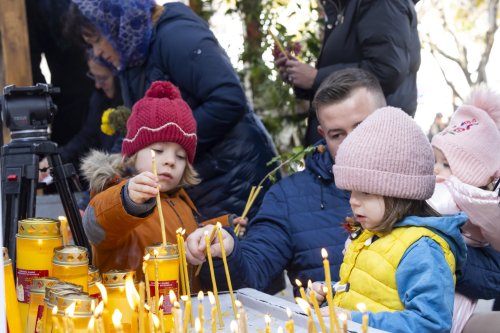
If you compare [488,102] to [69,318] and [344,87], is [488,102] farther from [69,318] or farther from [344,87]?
[69,318]

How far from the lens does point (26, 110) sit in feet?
7.41

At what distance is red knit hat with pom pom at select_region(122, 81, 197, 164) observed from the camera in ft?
8.89

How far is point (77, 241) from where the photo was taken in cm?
230

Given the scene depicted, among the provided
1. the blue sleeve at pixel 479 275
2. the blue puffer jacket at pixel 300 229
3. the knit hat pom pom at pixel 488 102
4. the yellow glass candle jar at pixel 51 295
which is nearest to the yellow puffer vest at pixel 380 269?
the blue sleeve at pixel 479 275

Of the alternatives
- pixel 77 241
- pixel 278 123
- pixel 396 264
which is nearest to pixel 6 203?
pixel 77 241

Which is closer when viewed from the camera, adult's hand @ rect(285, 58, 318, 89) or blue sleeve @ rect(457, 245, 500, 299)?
blue sleeve @ rect(457, 245, 500, 299)

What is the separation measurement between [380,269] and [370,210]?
0.53 ft

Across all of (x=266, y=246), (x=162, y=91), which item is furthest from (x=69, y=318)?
(x=162, y=91)

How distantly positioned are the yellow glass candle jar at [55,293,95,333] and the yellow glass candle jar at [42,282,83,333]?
0.03 m

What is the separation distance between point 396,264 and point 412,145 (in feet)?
1.02

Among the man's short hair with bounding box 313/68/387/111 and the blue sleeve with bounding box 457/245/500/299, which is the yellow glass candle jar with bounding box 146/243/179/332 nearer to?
the blue sleeve with bounding box 457/245/500/299

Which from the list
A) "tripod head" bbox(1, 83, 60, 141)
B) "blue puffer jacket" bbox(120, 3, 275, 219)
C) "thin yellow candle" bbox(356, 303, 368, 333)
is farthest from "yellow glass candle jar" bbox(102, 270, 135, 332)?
"blue puffer jacket" bbox(120, 3, 275, 219)

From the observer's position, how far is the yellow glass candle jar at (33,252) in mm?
1690

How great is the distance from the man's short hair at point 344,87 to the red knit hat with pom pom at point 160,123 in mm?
457
